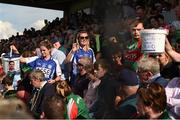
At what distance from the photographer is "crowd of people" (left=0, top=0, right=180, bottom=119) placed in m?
3.30

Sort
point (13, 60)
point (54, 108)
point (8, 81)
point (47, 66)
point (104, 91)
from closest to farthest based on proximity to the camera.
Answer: point (54, 108) < point (104, 91) < point (47, 66) < point (8, 81) < point (13, 60)

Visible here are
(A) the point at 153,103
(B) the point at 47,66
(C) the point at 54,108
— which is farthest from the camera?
(B) the point at 47,66

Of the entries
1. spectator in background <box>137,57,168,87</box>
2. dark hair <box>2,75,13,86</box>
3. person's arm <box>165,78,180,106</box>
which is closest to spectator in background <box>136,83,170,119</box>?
person's arm <box>165,78,180,106</box>

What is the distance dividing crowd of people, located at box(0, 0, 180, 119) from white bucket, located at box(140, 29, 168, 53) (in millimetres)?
62

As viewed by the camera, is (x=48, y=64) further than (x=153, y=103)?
Yes

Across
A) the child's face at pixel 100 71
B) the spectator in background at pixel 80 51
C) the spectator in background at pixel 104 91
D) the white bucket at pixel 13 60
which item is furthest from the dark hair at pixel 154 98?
the white bucket at pixel 13 60

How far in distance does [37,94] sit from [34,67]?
113 cm

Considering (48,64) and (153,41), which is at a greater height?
(153,41)

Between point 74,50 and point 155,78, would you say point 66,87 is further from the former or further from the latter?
point 74,50

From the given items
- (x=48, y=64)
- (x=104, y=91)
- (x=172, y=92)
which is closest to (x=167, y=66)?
(x=172, y=92)

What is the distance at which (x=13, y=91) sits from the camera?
23.3ft

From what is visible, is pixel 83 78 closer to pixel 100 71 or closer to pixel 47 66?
pixel 100 71

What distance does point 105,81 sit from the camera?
5.02 meters

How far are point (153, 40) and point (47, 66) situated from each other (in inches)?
115
